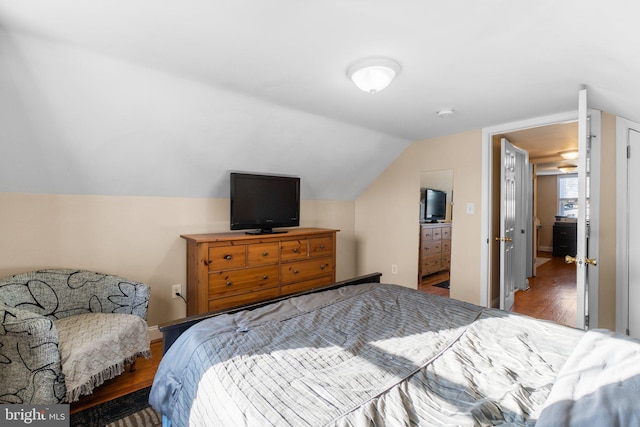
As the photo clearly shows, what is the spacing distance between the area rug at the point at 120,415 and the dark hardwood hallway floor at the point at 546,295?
3141 mm

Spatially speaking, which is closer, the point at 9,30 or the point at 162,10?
the point at 162,10

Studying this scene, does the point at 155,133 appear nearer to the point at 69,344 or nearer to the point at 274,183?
the point at 274,183

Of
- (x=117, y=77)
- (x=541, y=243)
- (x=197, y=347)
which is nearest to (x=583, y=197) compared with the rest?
(x=197, y=347)

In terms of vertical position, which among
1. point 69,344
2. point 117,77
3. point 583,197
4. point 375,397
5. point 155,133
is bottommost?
Answer: point 69,344

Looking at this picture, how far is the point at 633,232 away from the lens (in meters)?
2.32

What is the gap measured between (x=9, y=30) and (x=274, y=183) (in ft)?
6.74

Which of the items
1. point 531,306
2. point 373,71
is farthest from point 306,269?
point 531,306

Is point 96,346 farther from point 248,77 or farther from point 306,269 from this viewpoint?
point 248,77

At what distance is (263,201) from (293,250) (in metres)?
0.58

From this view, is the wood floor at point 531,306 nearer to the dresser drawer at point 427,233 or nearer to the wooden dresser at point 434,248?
the wooden dresser at point 434,248

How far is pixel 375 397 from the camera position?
3.11 ft

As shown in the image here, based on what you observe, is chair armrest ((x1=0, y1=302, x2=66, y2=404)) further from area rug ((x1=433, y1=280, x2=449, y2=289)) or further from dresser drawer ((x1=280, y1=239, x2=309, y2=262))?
area rug ((x1=433, y1=280, x2=449, y2=289))

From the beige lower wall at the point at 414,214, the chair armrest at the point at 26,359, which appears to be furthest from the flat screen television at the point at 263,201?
the chair armrest at the point at 26,359

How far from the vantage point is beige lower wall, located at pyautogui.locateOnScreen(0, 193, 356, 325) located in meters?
2.22
